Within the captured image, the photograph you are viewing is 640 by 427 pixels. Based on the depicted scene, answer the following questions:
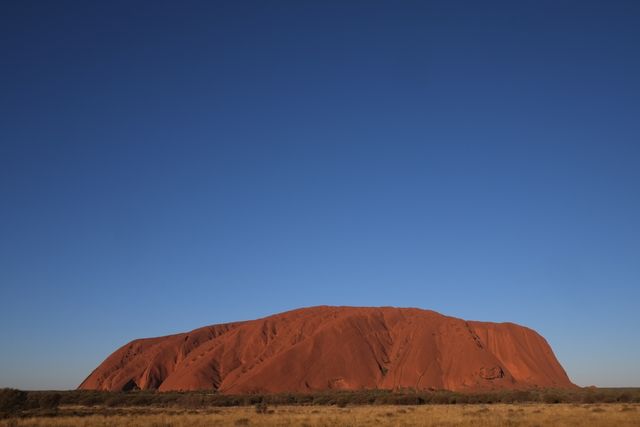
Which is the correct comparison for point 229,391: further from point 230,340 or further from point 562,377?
point 562,377

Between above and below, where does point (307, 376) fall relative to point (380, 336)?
below

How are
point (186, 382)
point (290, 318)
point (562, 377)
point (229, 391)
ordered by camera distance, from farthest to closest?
point (290, 318), point (562, 377), point (186, 382), point (229, 391)

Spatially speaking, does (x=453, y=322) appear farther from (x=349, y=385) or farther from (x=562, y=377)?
(x=349, y=385)

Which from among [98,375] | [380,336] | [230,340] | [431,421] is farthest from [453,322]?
[431,421]

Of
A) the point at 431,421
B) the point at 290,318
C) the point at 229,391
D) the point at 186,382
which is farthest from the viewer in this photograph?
the point at 290,318

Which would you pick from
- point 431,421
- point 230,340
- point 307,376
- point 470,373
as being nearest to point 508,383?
point 470,373

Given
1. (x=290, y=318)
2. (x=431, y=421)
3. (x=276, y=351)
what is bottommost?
(x=431, y=421)

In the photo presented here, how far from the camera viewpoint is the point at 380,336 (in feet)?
291

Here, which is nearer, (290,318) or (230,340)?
(230,340)

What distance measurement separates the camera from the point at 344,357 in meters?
80.2

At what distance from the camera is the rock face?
3007 inches

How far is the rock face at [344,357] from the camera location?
76.4 meters

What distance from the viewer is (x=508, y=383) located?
7738 centimetres

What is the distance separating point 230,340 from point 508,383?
138ft
